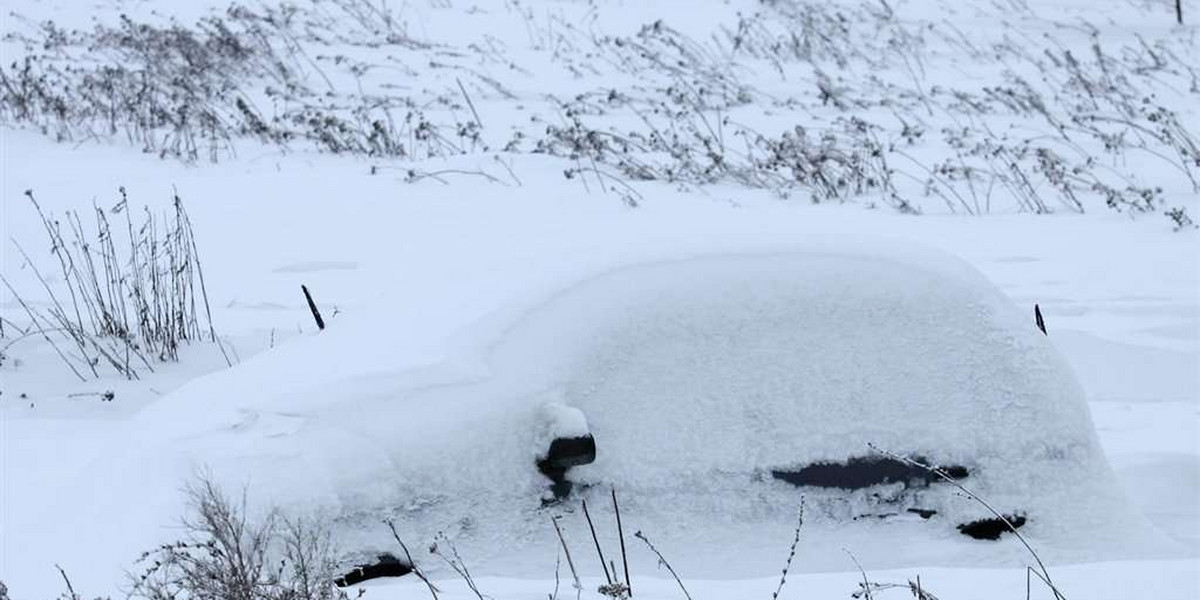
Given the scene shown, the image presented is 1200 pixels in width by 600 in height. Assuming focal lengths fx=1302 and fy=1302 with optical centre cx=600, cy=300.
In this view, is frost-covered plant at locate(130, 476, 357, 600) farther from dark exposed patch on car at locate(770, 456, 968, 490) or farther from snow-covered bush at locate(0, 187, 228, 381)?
snow-covered bush at locate(0, 187, 228, 381)

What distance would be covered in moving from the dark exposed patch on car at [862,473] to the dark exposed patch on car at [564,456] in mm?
410

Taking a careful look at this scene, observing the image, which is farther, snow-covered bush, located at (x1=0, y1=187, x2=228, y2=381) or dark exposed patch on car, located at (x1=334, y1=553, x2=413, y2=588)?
snow-covered bush, located at (x1=0, y1=187, x2=228, y2=381)

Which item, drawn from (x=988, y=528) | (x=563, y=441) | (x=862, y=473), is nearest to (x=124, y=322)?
(x=563, y=441)

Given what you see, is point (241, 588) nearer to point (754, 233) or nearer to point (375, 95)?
point (754, 233)

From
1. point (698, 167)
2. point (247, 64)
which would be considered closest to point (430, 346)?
point (698, 167)

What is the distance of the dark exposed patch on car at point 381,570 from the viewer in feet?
Answer: 8.07

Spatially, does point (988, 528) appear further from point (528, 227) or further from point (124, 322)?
point (528, 227)

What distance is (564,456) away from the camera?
2512 mm

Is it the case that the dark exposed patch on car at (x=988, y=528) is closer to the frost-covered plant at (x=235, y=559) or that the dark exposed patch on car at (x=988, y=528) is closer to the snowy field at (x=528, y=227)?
the snowy field at (x=528, y=227)

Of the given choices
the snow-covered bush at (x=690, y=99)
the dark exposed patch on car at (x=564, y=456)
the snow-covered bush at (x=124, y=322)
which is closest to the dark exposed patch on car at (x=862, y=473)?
the dark exposed patch on car at (x=564, y=456)

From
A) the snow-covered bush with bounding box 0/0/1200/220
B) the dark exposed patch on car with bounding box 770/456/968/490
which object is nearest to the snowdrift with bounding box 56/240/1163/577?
the dark exposed patch on car with bounding box 770/456/968/490

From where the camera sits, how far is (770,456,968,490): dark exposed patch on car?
269 cm

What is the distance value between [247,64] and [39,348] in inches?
260

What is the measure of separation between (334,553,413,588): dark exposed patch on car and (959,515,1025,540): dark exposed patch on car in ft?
3.87
